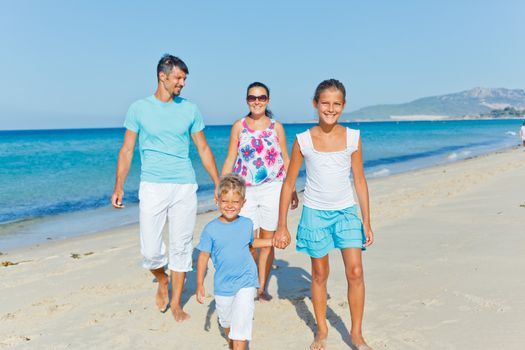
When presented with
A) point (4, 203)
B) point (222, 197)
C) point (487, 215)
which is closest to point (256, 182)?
point (222, 197)

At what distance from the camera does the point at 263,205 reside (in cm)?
484

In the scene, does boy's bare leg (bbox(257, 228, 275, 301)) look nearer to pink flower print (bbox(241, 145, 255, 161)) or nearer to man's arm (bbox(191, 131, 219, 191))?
pink flower print (bbox(241, 145, 255, 161))

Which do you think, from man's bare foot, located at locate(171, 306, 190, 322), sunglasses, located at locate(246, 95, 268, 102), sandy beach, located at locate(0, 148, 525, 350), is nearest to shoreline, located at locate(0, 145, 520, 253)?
sandy beach, located at locate(0, 148, 525, 350)

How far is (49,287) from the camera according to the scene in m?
5.88

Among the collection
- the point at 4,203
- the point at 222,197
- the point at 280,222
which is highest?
the point at 222,197

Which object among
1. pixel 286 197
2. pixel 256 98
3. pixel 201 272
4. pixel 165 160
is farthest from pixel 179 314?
pixel 256 98

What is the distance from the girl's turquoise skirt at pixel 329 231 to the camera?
3.63m

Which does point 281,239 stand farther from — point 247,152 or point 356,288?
point 247,152

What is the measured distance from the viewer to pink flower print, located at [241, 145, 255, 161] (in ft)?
15.8

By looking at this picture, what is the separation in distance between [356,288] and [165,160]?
77.8 inches

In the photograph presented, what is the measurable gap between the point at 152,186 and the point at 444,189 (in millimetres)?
9461

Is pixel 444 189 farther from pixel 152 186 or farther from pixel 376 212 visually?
pixel 152 186

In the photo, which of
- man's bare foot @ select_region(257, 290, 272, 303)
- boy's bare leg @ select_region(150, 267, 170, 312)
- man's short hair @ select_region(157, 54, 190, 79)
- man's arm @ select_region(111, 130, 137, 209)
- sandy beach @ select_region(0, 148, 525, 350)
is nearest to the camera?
sandy beach @ select_region(0, 148, 525, 350)

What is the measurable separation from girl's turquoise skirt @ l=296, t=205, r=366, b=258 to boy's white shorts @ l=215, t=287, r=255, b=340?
570mm
